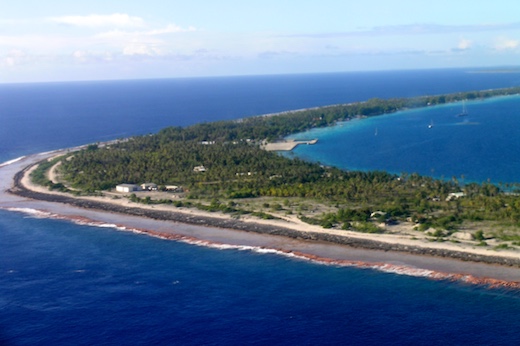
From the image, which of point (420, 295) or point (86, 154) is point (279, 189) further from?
point (86, 154)

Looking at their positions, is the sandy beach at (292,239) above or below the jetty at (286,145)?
below

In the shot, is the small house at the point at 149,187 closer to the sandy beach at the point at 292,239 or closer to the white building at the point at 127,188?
the white building at the point at 127,188

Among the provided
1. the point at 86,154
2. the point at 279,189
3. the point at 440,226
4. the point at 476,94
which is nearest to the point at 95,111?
the point at 86,154

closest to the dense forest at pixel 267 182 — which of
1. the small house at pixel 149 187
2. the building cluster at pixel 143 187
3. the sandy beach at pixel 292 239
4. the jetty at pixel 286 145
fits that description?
the building cluster at pixel 143 187

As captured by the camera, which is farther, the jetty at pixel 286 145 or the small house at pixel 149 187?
the jetty at pixel 286 145

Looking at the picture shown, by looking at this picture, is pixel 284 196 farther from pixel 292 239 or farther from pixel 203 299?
pixel 203 299

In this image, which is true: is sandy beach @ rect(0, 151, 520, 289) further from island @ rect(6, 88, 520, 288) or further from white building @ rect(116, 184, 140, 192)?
white building @ rect(116, 184, 140, 192)
